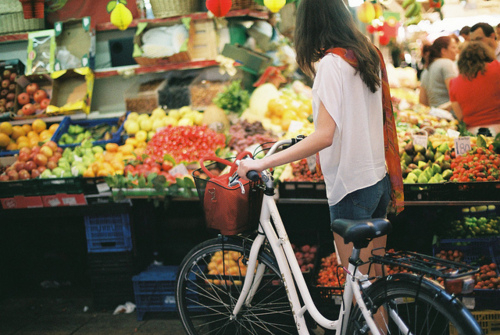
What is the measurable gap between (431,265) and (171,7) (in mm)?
4675

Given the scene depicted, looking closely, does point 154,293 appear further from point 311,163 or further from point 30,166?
point 30,166

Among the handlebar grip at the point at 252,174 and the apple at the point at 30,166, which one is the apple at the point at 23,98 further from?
the handlebar grip at the point at 252,174

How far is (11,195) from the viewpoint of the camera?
14.1ft

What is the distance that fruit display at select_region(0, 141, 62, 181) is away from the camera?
4.52 metres

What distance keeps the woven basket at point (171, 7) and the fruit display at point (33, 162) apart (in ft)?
6.57

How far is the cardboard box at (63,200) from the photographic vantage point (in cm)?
409

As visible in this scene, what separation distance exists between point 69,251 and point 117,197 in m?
1.38

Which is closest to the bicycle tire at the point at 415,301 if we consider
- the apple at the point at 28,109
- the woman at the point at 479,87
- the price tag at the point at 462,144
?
the price tag at the point at 462,144

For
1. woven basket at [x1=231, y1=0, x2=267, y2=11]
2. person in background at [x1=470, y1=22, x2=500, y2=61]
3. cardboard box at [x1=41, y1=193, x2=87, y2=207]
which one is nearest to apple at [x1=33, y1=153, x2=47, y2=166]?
cardboard box at [x1=41, y1=193, x2=87, y2=207]

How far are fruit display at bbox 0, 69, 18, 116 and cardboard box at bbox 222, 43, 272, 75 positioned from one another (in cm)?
268

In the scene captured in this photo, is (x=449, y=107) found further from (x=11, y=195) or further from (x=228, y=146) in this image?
(x=11, y=195)

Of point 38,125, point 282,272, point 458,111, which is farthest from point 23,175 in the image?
point 458,111

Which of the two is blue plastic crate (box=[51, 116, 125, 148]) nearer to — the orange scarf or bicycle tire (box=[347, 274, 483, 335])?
the orange scarf

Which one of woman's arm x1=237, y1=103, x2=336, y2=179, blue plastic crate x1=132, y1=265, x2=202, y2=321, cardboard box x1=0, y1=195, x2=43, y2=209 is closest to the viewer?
woman's arm x1=237, y1=103, x2=336, y2=179
